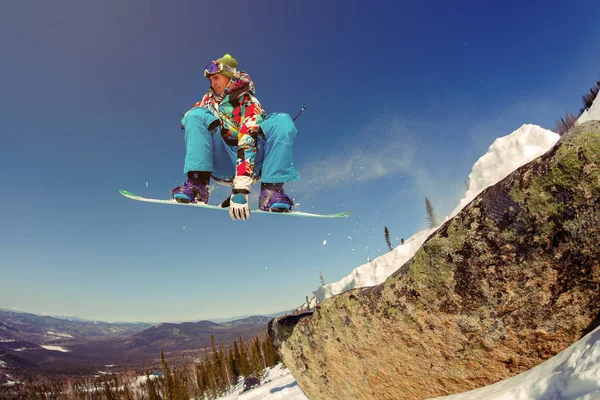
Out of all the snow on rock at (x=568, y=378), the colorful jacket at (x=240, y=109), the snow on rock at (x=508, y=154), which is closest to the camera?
the snow on rock at (x=568, y=378)

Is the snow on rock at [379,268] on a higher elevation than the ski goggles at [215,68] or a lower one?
lower

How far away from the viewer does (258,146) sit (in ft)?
13.4

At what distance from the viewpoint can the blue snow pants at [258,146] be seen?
3.71 metres

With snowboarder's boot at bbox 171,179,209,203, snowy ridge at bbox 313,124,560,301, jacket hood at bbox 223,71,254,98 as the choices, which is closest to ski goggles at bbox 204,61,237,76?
jacket hood at bbox 223,71,254,98

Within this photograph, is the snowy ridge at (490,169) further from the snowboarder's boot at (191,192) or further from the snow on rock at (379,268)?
the snowboarder's boot at (191,192)

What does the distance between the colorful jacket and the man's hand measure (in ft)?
1.63

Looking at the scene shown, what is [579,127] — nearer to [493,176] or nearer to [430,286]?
[430,286]

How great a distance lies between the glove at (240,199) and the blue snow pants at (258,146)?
16.9 inches

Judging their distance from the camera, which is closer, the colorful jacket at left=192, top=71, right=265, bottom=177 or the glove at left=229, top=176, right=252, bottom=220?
the glove at left=229, top=176, right=252, bottom=220

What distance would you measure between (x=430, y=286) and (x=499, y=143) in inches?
2183

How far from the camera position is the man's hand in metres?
3.38

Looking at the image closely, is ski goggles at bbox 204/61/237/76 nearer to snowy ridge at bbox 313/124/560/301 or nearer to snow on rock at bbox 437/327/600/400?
snow on rock at bbox 437/327/600/400

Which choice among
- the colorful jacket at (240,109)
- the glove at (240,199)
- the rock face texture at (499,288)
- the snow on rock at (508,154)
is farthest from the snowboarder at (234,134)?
the snow on rock at (508,154)

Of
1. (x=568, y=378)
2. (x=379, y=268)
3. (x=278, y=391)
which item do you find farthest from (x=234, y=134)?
(x=379, y=268)
